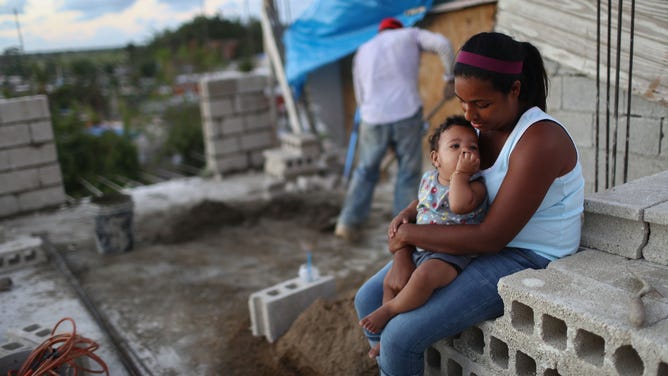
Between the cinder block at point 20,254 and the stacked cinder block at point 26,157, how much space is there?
72.2 inches

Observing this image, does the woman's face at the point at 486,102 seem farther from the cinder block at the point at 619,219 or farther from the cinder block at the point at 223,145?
the cinder block at the point at 223,145

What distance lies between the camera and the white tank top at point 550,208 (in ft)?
6.63

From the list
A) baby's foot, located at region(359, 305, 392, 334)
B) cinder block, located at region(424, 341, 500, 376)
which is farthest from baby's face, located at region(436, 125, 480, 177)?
cinder block, located at region(424, 341, 500, 376)

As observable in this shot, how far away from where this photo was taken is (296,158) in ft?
23.4

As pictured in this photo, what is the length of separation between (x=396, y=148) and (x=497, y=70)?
10.2 feet

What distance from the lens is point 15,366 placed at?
276 centimetres

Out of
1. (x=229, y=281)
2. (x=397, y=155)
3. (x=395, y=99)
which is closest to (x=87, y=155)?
(x=229, y=281)

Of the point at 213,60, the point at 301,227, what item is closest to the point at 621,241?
the point at 301,227

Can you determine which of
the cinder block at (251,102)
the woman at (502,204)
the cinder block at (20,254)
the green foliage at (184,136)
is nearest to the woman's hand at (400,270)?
the woman at (502,204)

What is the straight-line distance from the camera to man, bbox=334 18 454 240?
15.8 ft

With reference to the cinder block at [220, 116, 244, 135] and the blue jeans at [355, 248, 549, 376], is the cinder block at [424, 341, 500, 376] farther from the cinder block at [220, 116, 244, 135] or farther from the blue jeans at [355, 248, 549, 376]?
the cinder block at [220, 116, 244, 135]

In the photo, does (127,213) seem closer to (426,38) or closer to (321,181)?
(321,181)

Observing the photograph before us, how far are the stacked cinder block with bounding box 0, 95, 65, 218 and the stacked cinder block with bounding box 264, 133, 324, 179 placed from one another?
8.54ft

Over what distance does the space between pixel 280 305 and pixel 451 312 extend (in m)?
1.54
